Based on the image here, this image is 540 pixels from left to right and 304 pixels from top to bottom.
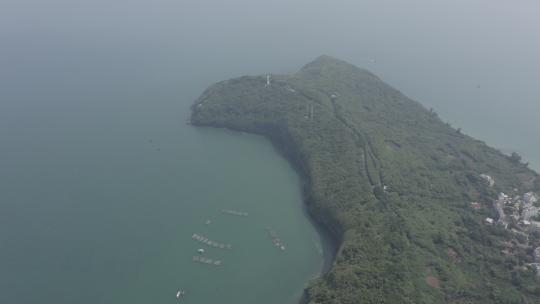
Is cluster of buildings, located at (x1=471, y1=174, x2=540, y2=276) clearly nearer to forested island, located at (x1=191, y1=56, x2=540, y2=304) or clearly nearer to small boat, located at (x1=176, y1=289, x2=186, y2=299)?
forested island, located at (x1=191, y1=56, x2=540, y2=304)

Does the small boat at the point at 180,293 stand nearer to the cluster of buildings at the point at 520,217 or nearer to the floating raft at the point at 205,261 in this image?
the floating raft at the point at 205,261

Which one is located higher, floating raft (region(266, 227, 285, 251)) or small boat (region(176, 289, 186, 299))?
floating raft (region(266, 227, 285, 251))

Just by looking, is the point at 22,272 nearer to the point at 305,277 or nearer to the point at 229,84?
the point at 305,277

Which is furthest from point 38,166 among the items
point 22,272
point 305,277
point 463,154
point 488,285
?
point 463,154

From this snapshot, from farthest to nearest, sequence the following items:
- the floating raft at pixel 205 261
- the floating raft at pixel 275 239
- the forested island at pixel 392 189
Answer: the floating raft at pixel 275 239, the floating raft at pixel 205 261, the forested island at pixel 392 189

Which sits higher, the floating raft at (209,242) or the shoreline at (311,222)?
the shoreline at (311,222)

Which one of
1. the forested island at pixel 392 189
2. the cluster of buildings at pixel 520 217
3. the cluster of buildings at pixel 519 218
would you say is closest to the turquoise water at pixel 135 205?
the forested island at pixel 392 189

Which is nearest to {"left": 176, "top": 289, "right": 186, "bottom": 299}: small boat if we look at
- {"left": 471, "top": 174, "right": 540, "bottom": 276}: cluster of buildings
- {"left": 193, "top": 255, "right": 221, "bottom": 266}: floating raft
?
{"left": 193, "top": 255, "right": 221, "bottom": 266}: floating raft

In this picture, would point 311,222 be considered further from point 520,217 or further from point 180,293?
point 520,217
